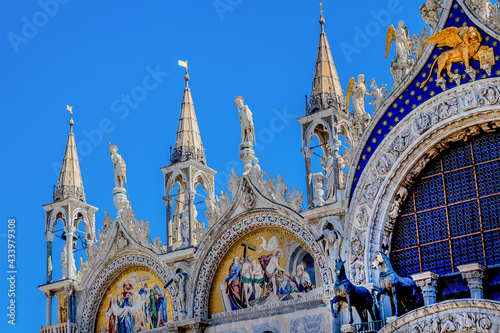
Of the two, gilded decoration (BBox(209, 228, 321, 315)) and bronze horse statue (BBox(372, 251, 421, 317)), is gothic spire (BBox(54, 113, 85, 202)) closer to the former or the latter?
gilded decoration (BBox(209, 228, 321, 315))

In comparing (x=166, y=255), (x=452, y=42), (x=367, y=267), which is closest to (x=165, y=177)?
(x=166, y=255)

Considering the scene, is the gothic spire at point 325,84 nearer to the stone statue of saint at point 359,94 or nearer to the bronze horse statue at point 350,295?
the stone statue of saint at point 359,94

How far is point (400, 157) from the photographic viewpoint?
24203 mm

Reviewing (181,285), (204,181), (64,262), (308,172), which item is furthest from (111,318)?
(308,172)

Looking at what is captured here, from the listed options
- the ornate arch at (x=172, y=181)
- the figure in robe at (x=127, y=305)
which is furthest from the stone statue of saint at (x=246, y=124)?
the figure in robe at (x=127, y=305)

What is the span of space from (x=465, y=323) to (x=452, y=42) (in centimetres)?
698

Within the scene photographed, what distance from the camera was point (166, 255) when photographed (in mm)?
27750

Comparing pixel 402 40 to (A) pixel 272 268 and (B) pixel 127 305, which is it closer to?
(A) pixel 272 268

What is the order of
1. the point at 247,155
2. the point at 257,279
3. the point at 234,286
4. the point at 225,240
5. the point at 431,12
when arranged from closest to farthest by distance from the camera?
1. the point at 431,12
2. the point at 257,279
3. the point at 234,286
4. the point at 225,240
5. the point at 247,155

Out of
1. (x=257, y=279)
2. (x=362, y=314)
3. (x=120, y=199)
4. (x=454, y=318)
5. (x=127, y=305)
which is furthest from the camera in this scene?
(x=120, y=199)

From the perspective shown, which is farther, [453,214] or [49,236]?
[49,236]

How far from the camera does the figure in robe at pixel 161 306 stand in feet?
91.7

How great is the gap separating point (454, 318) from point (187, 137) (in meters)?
11.1

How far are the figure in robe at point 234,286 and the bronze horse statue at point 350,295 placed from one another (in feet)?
13.4
